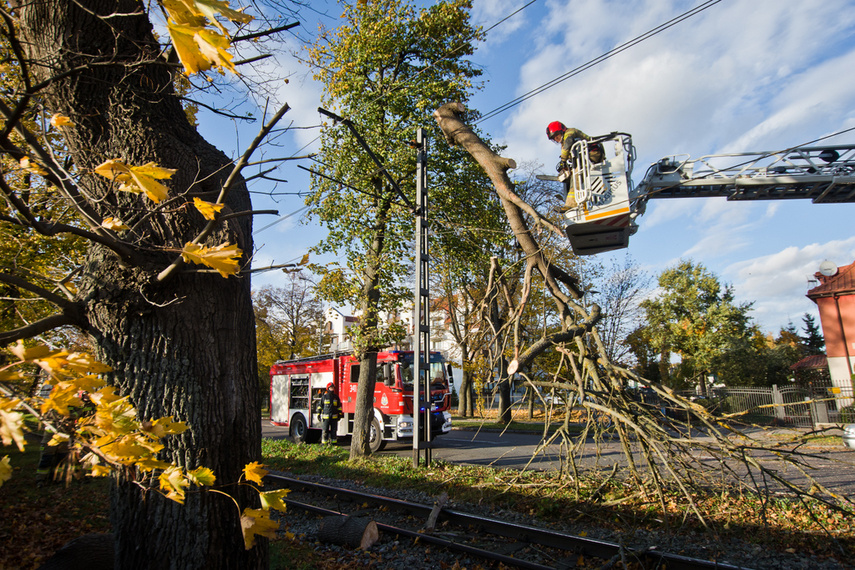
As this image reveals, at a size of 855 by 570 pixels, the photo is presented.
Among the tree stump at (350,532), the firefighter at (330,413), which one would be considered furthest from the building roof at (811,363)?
the tree stump at (350,532)

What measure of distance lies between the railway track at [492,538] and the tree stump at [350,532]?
0.34 meters

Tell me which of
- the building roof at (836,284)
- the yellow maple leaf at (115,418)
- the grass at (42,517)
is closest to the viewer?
the yellow maple leaf at (115,418)

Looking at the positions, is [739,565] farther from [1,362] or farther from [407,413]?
[407,413]

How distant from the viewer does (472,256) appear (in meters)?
12.8

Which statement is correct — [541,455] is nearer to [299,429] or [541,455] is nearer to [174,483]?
[299,429]

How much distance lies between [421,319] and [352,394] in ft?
22.2

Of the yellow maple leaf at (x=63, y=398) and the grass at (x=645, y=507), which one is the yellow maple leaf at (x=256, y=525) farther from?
the grass at (x=645, y=507)

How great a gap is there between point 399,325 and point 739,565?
8264mm

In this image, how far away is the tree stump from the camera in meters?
5.84

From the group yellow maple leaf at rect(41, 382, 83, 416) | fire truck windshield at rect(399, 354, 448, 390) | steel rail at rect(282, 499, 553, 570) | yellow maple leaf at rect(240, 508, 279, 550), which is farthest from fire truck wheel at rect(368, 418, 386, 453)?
yellow maple leaf at rect(41, 382, 83, 416)

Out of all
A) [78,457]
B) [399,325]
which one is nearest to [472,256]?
[399,325]

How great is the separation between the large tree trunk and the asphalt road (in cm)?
380

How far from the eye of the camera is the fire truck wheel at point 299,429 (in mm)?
17375

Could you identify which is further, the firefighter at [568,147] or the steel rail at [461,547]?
the firefighter at [568,147]
